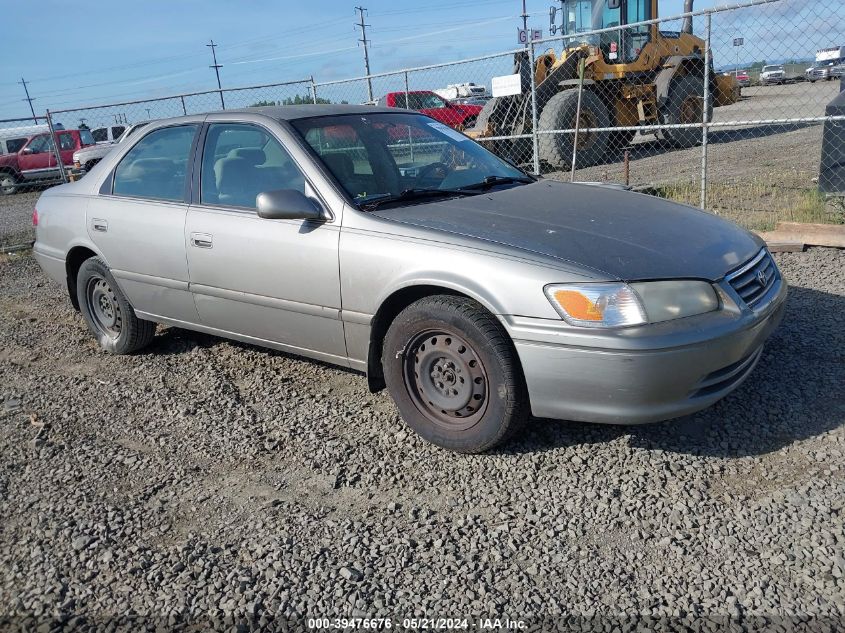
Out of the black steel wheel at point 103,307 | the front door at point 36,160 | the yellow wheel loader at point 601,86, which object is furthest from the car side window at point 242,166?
the front door at point 36,160

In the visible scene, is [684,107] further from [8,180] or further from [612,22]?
[8,180]

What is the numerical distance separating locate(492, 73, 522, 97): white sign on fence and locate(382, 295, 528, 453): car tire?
6753 millimetres

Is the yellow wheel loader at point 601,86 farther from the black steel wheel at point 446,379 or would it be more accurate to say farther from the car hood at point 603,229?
the black steel wheel at point 446,379

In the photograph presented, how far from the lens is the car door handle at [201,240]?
4.04m

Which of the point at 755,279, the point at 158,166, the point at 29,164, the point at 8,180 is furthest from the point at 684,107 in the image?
the point at 8,180

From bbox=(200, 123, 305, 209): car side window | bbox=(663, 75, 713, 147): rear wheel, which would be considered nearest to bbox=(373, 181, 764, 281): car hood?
bbox=(200, 123, 305, 209): car side window

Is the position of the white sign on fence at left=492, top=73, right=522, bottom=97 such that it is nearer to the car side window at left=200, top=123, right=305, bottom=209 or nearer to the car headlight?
the car side window at left=200, top=123, right=305, bottom=209

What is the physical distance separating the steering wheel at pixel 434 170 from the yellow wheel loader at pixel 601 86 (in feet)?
30.3

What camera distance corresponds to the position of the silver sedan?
287 centimetres

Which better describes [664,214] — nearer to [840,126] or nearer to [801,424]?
[801,424]

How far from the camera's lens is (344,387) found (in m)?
4.20

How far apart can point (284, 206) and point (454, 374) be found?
3.89 ft

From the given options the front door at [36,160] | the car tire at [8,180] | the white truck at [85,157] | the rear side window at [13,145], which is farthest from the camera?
the rear side window at [13,145]

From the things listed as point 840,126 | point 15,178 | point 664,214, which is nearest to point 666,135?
point 840,126
